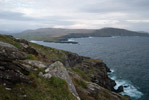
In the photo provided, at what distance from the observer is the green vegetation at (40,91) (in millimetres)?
14030

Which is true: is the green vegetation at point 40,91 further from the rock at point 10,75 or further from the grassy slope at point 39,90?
the rock at point 10,75

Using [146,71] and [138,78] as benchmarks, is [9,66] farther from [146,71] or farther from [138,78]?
[146,71]

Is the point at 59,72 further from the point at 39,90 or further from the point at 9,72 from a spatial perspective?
the point at 9,72

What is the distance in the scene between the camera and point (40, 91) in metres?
16.7

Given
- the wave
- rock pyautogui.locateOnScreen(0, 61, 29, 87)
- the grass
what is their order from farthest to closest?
the wave < the grass < rock pyautogui.locateOnScreen(0, 61, 29, 87)

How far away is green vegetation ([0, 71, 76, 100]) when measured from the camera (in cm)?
1403

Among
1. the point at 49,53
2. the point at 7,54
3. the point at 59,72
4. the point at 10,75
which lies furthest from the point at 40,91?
the point at 49,53

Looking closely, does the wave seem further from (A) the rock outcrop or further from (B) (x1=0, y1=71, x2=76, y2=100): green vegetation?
(A) the rock outcrop

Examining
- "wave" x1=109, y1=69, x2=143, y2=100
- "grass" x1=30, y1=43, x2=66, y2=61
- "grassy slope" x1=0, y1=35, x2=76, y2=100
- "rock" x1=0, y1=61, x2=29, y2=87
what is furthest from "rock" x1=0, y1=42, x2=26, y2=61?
"wave" x1=109, y1=69, x2=143, y2=100

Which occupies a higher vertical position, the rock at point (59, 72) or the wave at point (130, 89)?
the rock at point (59, 72)

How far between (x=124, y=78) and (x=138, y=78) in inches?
322

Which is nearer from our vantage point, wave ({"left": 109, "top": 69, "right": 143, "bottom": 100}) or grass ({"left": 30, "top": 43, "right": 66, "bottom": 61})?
grass ({"left": 30, "top": 43, "right": 66, "bottom": 61})

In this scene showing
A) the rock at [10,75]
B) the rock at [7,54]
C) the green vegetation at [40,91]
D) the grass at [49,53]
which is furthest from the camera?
the grass at [49,53]

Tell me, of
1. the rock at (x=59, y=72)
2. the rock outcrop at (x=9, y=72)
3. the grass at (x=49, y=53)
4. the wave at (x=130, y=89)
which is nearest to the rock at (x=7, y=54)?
the rock outcrop at (x=9, y=72)
